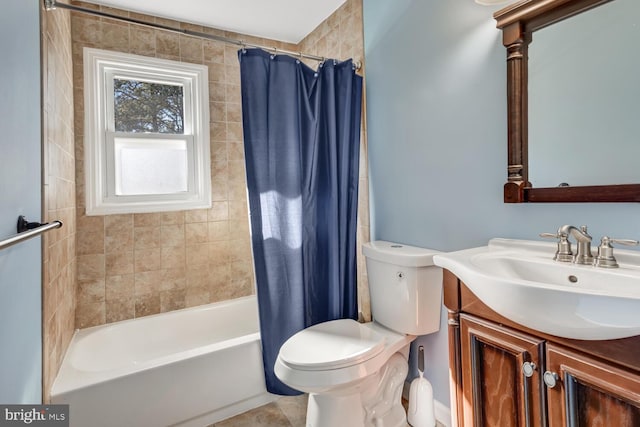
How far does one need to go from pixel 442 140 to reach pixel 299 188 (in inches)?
30.5

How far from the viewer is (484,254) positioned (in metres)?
1.13

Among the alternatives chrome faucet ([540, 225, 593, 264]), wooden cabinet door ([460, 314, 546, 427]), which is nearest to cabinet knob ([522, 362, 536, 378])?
wooden cabinet door ([460, 314, 546, 427])

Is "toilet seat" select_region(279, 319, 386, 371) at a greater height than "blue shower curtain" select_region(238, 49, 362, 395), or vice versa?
"blue shower curtain" select_region(238, 49, 362, 395)

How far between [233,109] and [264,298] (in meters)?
1.56

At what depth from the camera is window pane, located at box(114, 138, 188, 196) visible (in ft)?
7.50

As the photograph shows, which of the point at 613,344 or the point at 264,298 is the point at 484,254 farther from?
the point at 264,298

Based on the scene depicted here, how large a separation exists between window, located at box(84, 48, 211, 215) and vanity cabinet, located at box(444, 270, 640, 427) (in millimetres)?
2003

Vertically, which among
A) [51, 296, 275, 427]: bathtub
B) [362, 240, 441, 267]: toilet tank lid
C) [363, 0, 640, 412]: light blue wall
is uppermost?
[363, 0, 640, 412]: light blue wall

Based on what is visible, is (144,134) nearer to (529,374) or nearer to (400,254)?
(400,254)

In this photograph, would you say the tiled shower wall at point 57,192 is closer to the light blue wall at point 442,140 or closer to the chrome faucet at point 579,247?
the light blue wall at point 442,140

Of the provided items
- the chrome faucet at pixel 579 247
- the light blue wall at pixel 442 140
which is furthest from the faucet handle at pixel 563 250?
the light blue wall at pixel 442 140

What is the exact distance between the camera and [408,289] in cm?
151

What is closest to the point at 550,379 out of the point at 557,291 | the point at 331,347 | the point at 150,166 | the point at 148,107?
the point at 557,291

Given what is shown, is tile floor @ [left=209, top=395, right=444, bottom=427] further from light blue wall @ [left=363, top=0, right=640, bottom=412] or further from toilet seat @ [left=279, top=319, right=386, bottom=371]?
light blue wall @ [left=363, top=0, right=640, bottom=412]
